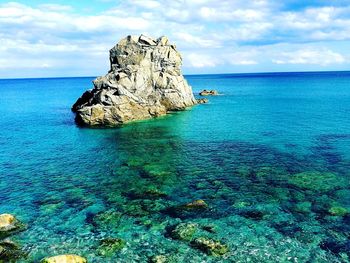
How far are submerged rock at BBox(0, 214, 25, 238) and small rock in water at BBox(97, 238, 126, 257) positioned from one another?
7.68 meters

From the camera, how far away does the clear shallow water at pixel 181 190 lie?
80.6 ft

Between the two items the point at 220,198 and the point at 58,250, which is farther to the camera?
the point at 220,198

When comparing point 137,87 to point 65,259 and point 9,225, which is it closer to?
point 9,225

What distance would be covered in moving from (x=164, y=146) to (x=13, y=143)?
27.2 meters

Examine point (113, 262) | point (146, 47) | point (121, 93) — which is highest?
point (146, 47)

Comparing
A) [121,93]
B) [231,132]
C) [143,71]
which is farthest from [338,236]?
[143,71]

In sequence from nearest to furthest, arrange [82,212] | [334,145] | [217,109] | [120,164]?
[82,212], [120,164], [334,145], [217,109]

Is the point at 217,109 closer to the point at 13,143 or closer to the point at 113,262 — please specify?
the point at 13,143

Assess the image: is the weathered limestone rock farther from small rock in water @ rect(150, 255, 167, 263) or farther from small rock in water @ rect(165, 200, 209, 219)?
small rock in water @ rect(165, 200, 209, 219)

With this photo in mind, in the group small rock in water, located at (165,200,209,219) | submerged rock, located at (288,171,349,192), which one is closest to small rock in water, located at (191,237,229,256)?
small rock in water, located at (165,200,209,219)

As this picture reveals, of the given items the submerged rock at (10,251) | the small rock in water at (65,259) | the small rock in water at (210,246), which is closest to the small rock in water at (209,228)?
the small rock in water at (210,246)

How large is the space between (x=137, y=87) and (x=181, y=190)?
52.3m

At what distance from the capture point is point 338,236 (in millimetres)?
25062

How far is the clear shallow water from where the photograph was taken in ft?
80.6
